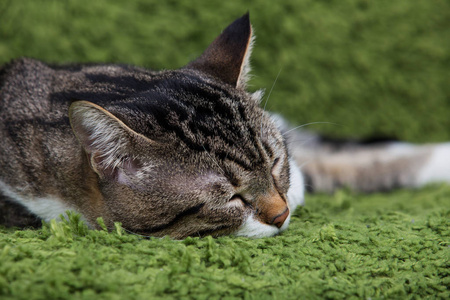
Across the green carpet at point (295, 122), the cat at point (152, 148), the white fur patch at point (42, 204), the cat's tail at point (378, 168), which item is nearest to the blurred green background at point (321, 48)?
the green carpet at point (295, 122)

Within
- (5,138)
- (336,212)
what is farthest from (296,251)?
(5,138)

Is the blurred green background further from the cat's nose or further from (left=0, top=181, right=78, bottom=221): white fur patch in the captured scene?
the cat's nose

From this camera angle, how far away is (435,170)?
76.7 inches

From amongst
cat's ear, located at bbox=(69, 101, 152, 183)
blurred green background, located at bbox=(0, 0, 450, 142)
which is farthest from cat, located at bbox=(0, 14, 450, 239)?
blurred green background, located at bbox=(0, 0, 450, 142)

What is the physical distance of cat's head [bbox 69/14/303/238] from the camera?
3.42ft

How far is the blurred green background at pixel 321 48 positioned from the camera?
2139mm

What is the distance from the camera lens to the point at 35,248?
3.01 feet

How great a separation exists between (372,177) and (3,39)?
1.83 meters

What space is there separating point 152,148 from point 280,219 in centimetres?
37

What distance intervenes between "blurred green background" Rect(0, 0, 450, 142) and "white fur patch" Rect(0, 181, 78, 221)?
1.03m

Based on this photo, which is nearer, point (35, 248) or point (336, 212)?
point (35, 248)

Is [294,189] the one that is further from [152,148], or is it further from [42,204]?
[42,204]

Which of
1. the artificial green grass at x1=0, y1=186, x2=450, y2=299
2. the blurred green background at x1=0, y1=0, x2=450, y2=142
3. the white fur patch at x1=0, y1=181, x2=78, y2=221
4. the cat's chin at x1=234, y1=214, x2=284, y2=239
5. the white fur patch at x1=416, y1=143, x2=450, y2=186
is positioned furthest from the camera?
the blurred green background at x1=0, y1=0, x2=450, y2=142

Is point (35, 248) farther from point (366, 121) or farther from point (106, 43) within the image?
point (366, 121)
